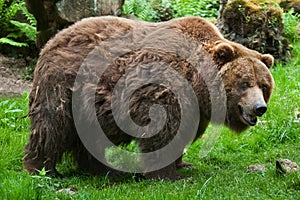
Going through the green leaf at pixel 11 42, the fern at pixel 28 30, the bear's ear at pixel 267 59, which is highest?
the bear's ear at pixel 267 59

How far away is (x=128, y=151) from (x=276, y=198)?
255 centimetres

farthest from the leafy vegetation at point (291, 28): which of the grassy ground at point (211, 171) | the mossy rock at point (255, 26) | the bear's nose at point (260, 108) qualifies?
the bear's nose at point (260, 108)

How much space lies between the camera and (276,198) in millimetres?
5004

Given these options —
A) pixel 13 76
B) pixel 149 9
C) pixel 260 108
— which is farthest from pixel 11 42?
pixel 260 108

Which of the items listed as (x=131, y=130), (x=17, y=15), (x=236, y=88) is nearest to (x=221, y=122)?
(x=236, y=88)

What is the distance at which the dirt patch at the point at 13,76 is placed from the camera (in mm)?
10009

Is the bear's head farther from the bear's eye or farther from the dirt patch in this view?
the dirt patch

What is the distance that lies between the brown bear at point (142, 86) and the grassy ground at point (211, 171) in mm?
473

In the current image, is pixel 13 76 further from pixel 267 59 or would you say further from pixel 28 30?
pixel 267 59

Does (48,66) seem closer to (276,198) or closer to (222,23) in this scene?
(276,198)

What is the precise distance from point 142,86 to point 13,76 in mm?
5706

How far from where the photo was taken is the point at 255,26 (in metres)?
11.5

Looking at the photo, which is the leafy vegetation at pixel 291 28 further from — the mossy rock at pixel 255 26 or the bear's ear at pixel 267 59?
the bear's ear at pixel 267 59

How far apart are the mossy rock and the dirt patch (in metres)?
4.50
